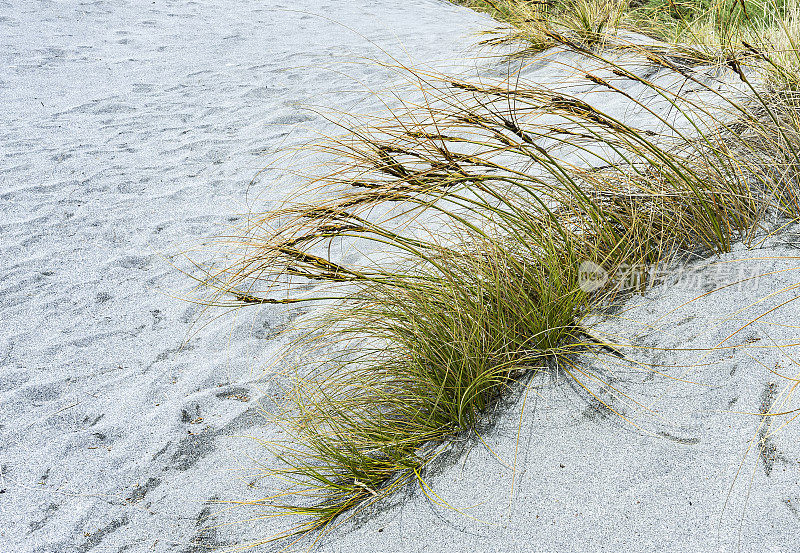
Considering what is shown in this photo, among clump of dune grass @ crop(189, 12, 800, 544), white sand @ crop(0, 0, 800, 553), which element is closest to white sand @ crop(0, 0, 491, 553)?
white sand @ crop(0, 0, 800, 553)

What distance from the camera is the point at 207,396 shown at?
2.18 m

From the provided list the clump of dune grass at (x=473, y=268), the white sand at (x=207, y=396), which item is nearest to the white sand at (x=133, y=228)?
the white sand at (x=207, y=396)

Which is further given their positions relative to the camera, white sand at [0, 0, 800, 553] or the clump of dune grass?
the clump of dune grass

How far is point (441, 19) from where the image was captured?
6.56m

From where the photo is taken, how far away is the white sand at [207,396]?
1.32 meters

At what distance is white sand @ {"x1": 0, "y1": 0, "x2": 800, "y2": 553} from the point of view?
132cm
